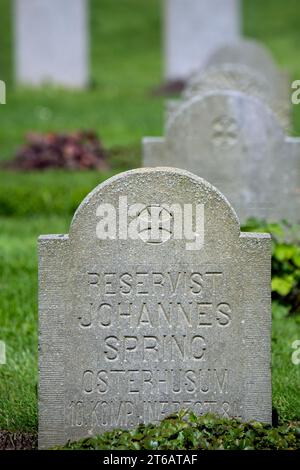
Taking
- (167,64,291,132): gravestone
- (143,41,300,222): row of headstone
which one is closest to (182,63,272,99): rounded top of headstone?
(167,64,291,132): gravestone

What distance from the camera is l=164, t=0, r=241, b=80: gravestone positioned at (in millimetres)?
23864

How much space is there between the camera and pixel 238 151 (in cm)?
881

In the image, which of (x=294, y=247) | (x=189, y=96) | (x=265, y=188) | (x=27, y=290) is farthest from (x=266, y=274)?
(x=189, y=96)

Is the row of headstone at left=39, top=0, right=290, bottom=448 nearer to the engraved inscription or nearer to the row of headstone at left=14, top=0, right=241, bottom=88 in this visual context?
the engraved inscription

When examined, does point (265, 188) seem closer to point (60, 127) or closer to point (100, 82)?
point (60, 127)

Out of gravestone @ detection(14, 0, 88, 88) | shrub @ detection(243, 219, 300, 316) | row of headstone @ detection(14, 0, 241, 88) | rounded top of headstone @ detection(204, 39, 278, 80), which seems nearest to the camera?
shrub @ detection(243, 219, 300, 316)

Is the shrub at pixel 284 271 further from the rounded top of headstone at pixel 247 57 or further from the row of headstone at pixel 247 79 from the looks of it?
the rounded top of headstone at pixel 247 57

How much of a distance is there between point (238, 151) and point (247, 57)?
195 inches

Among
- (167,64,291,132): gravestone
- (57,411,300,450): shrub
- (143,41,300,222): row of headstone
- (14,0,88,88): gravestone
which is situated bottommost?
(57,411,300,450): shrub

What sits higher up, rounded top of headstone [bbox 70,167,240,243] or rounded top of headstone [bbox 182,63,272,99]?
rounded top of headstone [bbox 182,63,272,99]

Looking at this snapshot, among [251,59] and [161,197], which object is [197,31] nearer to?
[251,59]

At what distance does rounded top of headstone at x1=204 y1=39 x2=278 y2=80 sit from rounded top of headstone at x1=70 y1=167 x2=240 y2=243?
26.4ft

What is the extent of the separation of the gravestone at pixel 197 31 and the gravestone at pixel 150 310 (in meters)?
18.9
